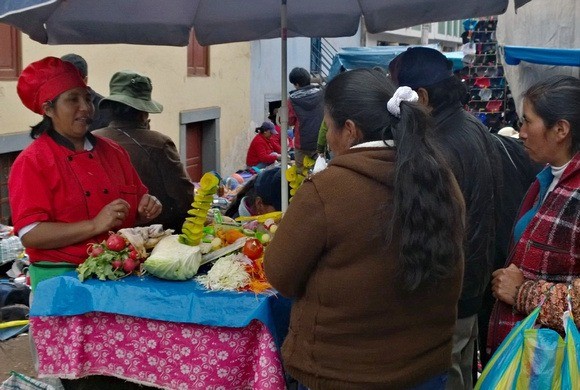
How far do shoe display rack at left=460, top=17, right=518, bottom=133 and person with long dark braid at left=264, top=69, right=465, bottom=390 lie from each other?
36.5 feet

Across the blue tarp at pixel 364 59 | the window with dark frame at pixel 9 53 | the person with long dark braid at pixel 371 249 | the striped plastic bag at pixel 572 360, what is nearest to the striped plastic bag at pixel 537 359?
the striped plastic bag at pixel 572 360

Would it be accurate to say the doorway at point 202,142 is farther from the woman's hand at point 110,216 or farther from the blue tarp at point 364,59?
the woman's hand at point 110,216

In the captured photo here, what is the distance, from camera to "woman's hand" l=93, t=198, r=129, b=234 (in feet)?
11.4

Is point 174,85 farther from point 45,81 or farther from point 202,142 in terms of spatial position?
point 45,81

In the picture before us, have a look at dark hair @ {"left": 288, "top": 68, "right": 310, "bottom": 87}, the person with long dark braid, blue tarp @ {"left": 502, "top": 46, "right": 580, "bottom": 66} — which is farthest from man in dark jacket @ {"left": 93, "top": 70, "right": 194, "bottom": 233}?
dark hair @ {"left": 288, "top": 68, "right": 310, "bottom": 87}

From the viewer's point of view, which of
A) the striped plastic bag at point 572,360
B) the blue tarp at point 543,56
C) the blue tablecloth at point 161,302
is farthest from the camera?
the blue tarp at point 543,56

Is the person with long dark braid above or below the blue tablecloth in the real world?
above

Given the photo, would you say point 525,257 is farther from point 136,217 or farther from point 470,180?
point 136,217

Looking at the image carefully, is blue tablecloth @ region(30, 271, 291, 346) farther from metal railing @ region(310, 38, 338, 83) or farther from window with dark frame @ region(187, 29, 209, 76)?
metal railing @ region(310, 38, 338, 83)

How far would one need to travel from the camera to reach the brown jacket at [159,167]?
4.86 m

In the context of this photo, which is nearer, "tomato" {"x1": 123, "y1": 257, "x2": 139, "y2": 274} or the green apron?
"tomato" {"x1": 123, "y1": 257, "x2": 139, "y2": 274}

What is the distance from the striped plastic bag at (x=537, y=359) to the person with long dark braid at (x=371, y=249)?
0.32 m

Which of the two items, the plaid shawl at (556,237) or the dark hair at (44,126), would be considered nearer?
the plaid shawl at (556,237)

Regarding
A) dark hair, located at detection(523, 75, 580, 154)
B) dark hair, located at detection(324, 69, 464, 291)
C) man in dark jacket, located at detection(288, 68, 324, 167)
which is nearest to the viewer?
dark hair, located at detection(324, 69, 464, 291)
